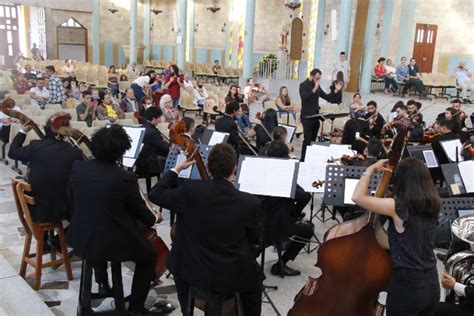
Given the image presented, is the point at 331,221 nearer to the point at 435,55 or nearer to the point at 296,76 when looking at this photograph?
the point at 296,76

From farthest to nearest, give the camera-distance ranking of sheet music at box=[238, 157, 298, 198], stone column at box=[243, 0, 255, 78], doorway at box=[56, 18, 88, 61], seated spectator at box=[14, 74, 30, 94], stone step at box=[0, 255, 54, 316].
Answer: doorway at box=[56, 18, 88, 61]
stone column at box=[243, 0, 255, 78]
seated spectator at box=[14, 74, 30, 94]
sheet music at box=[238, 157, 298, 198]
stone step at box=[0, 255, 54, 316]

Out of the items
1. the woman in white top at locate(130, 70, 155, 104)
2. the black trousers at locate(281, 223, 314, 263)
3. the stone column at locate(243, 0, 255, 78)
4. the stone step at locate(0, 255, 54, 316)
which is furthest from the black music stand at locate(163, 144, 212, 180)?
the stone column at locate(243, 0, 255, 78)

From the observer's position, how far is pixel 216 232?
8.75 feet

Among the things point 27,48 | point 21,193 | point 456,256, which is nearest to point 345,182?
point 456,256

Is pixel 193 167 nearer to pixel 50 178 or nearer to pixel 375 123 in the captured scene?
pixel 50 178

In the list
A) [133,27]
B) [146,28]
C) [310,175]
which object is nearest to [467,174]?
[310,175]

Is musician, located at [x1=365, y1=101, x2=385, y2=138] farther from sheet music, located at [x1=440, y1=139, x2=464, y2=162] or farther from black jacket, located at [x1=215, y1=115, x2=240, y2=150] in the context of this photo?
black jacket, located at [x1=215, y1=115, x2=240, y2=150]

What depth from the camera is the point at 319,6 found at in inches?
657

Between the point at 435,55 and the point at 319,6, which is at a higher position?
the point at 319,6

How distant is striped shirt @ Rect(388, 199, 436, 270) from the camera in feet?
8.59

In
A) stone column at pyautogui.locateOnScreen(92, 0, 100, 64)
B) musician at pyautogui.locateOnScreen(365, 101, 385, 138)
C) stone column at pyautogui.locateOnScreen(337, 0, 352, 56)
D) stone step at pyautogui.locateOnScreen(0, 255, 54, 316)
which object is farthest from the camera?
stone column at pyautogui.locateOnScreen(92, 0, 100, 64)

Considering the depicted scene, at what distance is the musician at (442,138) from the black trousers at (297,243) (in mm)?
2706

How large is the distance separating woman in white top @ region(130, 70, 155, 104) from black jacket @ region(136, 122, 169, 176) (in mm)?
4662

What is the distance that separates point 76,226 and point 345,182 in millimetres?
2211
